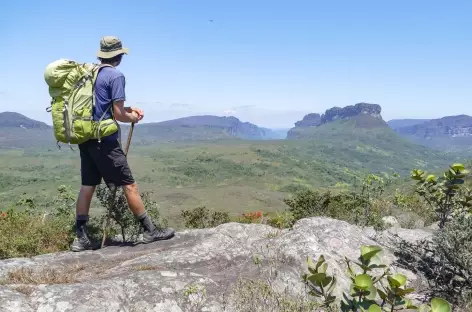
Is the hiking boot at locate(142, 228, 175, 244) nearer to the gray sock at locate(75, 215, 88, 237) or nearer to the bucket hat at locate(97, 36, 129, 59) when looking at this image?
the gray sock at locate(75, 215, 88, 237)

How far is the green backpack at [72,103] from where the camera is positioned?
17.9 ft

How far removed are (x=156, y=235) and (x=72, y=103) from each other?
2423 millimetres

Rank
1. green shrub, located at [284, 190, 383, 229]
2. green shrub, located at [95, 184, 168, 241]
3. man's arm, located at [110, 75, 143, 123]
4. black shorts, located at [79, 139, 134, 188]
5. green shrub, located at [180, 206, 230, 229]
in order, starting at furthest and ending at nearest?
1. green shrub, located at [180, 206, 230, 229]
2. green shrub, located at [284, 190, 383, 229]
3. green shrub, located at [95, 184, 168, 241]
4. black shorts, located at [79, 139, 134, 188]
5. man's arm, located at [110, 75, 143, 123]

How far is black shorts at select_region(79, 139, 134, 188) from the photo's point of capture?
18.9ft

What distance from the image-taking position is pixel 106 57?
18.9 ft

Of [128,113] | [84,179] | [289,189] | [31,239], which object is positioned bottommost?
[289,189]

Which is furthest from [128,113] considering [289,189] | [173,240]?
[289,189]

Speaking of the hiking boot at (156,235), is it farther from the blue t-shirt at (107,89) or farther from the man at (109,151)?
the blue t-shirt at (107,89)

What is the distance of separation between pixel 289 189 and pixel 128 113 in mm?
182530

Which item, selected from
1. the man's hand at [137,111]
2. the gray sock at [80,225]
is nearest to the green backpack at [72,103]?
the man's hand at [137,111]

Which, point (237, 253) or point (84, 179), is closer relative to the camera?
point (237, 253)

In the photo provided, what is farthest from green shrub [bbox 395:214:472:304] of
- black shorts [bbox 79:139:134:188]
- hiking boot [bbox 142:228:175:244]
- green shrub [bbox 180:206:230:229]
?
green shrub [bbox 180:206:230:229]

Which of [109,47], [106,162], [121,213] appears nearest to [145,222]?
[121,213]

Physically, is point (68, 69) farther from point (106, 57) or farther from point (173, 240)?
point (173, 240)
